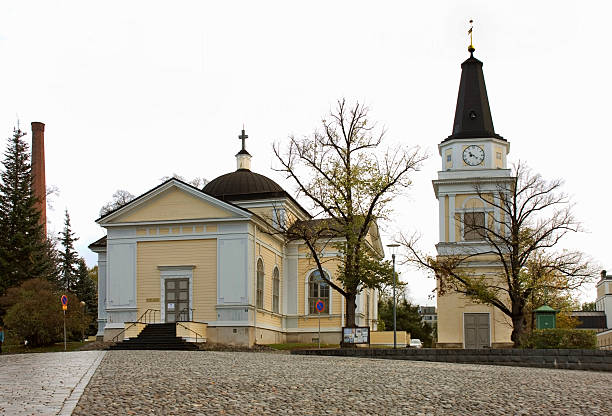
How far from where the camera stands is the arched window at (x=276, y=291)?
3891 centimetres

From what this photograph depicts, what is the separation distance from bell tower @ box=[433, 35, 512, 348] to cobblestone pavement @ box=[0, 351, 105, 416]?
23738 millimetres

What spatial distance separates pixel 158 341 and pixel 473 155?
18223 mm

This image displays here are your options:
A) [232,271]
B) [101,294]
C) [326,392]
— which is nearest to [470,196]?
[232,271]

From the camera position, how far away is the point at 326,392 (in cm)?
1198

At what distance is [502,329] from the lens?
A: 123 ft

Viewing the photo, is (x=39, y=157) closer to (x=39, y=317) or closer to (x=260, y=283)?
(x=39, y=317)

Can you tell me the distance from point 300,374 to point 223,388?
3.23 meters

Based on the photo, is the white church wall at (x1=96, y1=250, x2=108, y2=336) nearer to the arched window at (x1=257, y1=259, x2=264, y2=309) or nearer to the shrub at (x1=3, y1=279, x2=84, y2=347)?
the shrub at (x1=3, y1=279, x2=84, y2=347)

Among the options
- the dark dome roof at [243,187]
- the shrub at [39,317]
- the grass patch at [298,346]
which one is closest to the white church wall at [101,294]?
the shrub at [39,317]

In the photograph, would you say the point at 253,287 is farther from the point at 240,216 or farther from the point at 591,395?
the point at 591,395

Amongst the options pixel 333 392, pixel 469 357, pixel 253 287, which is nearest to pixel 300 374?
pixel 333 392

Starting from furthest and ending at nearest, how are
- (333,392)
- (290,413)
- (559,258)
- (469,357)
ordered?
(559,258) < (469,357) < (333,392) < (290,413)

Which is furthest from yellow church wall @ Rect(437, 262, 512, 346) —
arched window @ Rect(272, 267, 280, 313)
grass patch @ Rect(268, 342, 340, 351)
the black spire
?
arched window @ Rect(272, 267, 280, 313)

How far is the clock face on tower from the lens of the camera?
3884cm
